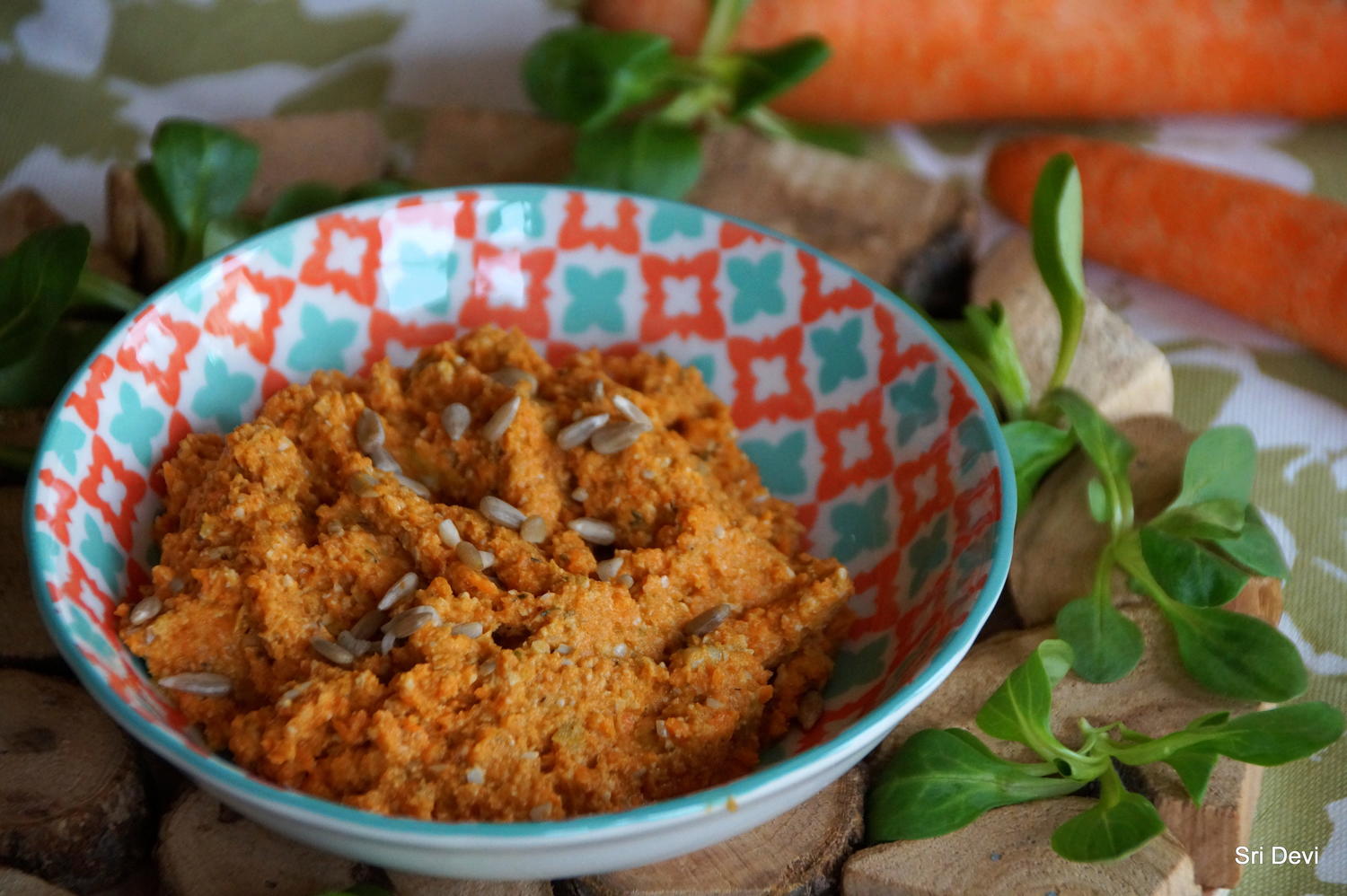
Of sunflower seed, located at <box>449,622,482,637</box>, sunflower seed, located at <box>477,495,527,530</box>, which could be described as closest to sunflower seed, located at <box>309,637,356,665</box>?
sunflower seed, located at <box>449,622,482,637</box>

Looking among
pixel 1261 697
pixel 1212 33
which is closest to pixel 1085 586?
pixel 1261 697

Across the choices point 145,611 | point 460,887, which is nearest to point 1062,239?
point 460,887

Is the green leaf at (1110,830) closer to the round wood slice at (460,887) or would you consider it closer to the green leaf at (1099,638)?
the green leaf at (1099,638)

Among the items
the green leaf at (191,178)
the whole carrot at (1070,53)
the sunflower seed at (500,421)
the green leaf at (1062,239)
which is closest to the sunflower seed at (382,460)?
the sunflower seed at (500,421)

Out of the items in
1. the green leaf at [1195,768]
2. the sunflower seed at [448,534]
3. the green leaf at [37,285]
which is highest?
the green leaf at [37,285]

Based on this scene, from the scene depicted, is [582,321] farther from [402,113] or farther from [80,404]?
[402,113]

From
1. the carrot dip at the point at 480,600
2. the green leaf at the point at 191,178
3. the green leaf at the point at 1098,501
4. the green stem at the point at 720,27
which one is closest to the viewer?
the carrot dip at the point at 480,600

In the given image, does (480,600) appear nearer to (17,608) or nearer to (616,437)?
(616,437)
